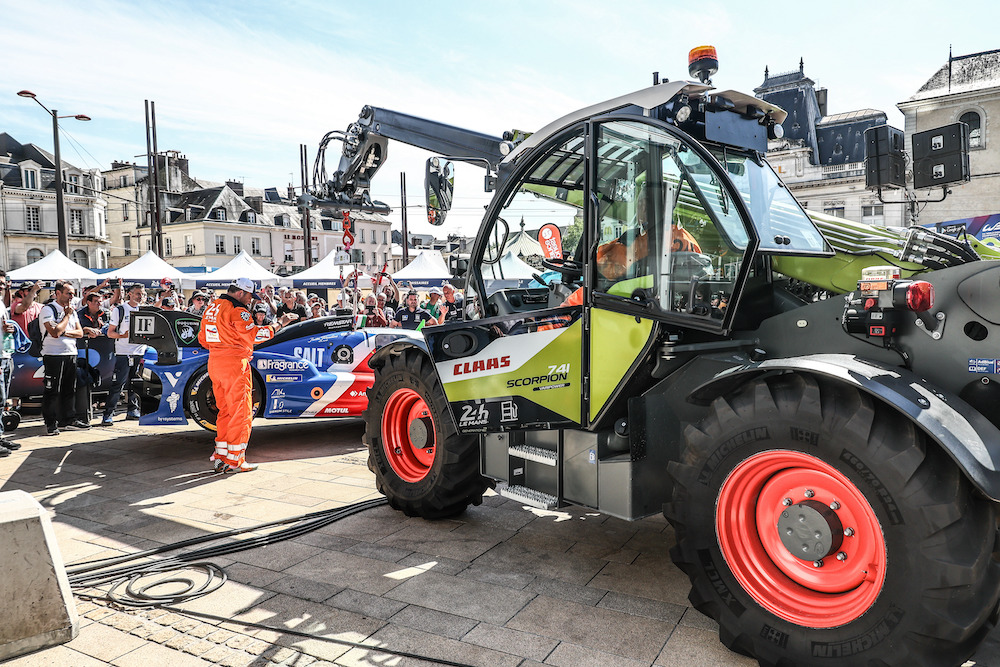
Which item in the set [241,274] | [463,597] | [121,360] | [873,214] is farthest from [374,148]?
[873,214]

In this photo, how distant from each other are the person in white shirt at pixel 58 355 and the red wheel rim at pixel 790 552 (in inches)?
329

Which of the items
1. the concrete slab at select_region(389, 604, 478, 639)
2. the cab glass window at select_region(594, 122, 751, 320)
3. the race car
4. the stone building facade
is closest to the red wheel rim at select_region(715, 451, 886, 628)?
the cab glass window at select_region(594, 122, 751, 320)

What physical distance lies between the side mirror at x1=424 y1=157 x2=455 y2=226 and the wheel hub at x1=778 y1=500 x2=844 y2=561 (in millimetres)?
3147

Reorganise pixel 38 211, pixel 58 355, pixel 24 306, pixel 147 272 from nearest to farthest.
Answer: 1. pixel 58 355
2. pixel 24 306
3. pixel 147 272
4. pixel 38 211

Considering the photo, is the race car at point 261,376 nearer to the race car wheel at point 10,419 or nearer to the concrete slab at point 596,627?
the race car wheel at point 10,419

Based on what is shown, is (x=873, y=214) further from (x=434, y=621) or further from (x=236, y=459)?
(x=434, y=621)

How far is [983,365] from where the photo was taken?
9.09 feet

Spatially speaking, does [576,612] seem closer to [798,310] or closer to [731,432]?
[731,432]

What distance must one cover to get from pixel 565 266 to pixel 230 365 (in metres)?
3.99

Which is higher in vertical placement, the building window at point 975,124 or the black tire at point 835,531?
the building window at point 975,124

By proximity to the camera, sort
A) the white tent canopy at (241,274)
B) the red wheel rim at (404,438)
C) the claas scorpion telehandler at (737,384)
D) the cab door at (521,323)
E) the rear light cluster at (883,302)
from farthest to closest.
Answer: the white tent canopy at (241,274)
the red wheel rim at (404,438)
the cab door at (521,323)
the rear light cluster at (883,302)
the claas scorpion telehandler at (737,384)

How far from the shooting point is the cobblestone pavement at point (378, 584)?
3.13m

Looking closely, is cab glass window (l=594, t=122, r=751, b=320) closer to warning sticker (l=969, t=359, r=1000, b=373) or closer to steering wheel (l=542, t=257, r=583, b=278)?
steering wheel (l=542, t=257, r=583, b=278)

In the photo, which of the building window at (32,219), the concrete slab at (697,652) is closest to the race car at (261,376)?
the concrete slab at (697,652)
